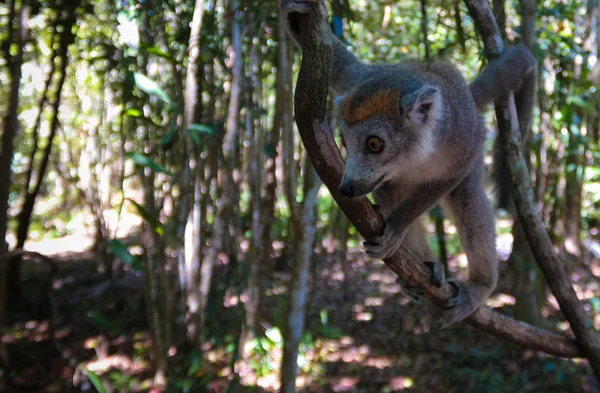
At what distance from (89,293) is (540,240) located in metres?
6.69

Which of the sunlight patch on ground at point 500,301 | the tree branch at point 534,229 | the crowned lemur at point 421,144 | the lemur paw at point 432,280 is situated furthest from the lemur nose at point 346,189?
the sunlight patch on ground at point 500,301

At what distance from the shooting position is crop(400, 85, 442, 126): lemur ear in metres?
2.36

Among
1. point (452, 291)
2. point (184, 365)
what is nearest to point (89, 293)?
point (184, 365)

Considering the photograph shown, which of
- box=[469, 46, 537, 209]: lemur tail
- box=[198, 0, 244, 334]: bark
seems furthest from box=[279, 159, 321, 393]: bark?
box=[469, 46, 537, 209]: lemur tail

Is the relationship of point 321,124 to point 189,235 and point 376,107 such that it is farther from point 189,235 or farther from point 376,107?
point 189,235

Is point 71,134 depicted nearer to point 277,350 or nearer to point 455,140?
point 277,350

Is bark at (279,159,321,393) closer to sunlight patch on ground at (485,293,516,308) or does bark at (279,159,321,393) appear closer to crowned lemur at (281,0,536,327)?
crowned lemur at (281,0,536,327)

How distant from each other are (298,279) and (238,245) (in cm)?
183

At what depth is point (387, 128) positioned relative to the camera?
2.41 metres

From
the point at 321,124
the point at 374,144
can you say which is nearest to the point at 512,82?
the point at 374,144

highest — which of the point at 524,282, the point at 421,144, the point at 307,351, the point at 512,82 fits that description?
the point at 512,82

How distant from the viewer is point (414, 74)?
9.02ft

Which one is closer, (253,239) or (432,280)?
(432,280)

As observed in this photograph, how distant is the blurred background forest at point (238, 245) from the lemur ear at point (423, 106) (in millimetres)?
1269
